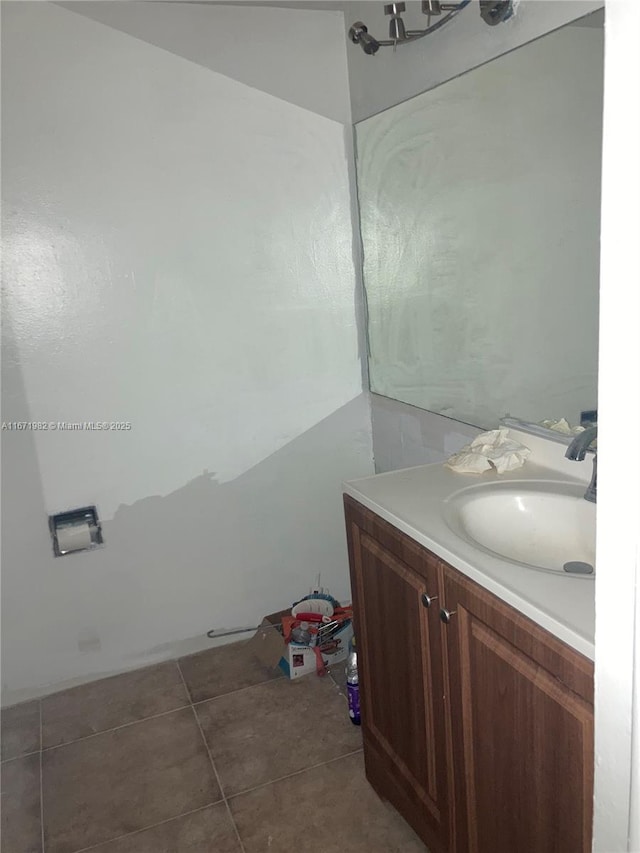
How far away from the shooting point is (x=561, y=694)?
112 cm

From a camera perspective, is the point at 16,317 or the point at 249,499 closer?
the point at 16,317

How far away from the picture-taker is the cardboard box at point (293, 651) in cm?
260

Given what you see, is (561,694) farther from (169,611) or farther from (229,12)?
(229,12)

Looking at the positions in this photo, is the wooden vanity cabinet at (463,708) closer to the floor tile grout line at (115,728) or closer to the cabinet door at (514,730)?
the cabinet door at (514,730)

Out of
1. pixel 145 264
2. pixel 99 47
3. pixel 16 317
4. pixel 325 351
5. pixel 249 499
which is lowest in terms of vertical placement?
pixel 249 499

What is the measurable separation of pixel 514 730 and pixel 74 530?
1.83m

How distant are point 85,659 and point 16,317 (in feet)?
4.33

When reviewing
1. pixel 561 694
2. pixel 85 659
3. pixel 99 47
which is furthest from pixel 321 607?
pixel 99 47

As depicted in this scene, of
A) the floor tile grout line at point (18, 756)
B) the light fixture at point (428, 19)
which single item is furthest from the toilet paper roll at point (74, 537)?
the light fixture at point (428, 19)

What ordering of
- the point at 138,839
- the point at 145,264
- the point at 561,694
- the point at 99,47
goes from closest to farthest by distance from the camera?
the point at 561,694
the point at 138,839
the point at 99,47
the point at 145,264

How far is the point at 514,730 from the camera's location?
4.14ft

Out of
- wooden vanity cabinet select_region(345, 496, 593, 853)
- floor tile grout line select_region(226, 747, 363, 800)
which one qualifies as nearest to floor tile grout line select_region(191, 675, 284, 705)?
floor tile grout line select_region(226, 747, 363, 800)

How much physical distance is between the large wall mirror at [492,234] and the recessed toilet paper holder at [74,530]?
1.25 metres

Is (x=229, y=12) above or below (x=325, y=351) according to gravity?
above
